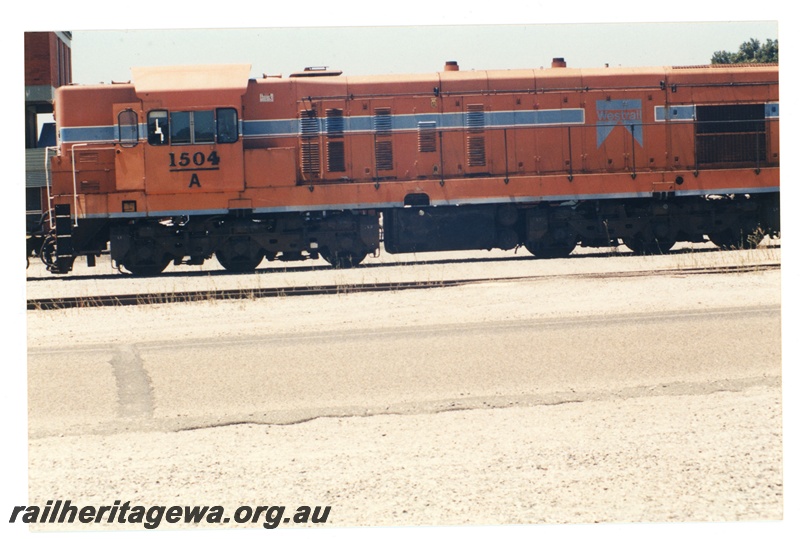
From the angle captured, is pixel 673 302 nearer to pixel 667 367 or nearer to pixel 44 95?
pixel 667 367

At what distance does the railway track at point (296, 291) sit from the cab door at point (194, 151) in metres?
2.62

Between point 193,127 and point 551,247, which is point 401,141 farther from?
point 193,127

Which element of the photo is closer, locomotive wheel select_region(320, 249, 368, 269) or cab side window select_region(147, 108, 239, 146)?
cab side window select_region(147, 108, 239, 146)

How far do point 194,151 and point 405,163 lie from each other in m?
3.73

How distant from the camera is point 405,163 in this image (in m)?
17.0

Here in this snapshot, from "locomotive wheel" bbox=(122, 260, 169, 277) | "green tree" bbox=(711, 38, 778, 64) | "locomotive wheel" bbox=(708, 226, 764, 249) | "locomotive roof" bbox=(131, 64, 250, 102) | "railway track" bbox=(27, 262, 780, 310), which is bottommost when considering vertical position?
"railway track" bbox=(27, 262, 780, 310)

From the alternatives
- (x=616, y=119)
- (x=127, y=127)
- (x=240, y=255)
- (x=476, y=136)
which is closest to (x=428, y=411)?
(x=240, y=255)

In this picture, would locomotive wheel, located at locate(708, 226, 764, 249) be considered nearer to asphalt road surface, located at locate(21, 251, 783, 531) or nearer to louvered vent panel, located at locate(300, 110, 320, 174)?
asphalt road surface, located at locate(21, 251, 783, 531)

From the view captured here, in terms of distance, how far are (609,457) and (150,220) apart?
38.1ft

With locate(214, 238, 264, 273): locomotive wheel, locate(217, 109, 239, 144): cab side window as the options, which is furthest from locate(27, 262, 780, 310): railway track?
locate(217, 109, 239, 144): cab side window

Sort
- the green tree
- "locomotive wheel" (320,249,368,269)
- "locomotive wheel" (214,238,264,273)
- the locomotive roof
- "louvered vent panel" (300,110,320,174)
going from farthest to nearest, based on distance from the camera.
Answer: the green tree → "locomotive wheel" (320,249,368,269) → "louvered vent panel" (300,110,320,174) → "locomotive wheel" (214,238,264,273) → the locomotive roof

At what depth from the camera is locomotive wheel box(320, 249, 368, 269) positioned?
1697cm

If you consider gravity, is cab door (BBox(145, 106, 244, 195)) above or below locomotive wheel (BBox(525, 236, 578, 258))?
above

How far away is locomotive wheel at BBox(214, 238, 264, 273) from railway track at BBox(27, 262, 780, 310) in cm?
179
